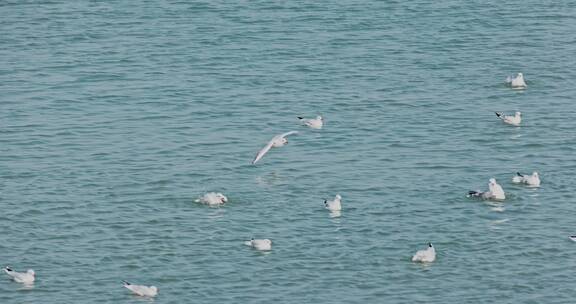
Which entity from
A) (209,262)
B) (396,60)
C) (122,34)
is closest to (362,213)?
(209,262)

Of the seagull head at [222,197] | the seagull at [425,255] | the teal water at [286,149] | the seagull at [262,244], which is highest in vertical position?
the seagull at [425,255]

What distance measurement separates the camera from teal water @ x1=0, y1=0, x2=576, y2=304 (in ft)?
166

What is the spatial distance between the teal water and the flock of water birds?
0.33 metres

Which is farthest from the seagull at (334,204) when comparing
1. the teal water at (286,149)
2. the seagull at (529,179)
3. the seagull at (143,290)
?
the seagull at (143,290)

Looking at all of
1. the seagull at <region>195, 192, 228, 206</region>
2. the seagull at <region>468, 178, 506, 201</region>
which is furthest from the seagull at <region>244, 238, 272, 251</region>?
the seagull at <region>468, 178, 506, 201</region>

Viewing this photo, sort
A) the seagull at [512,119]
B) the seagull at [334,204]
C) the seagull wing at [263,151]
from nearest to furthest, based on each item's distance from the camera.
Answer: the seagull at [334,204] < the seagull wing at [263,151] < the seagull at [512,119]

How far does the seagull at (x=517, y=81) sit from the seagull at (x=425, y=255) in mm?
21002

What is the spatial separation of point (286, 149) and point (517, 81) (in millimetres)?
12220

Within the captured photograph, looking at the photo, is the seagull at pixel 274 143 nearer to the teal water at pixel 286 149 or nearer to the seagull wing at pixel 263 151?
the seagull wing at pixel 263 151

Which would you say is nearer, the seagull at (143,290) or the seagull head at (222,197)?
the seagull at (143,290)

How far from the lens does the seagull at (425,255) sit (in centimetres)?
5062

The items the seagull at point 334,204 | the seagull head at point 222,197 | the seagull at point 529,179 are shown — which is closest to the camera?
the seagull at point 334,204

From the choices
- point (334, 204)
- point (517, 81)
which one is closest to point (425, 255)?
point (334, 204)

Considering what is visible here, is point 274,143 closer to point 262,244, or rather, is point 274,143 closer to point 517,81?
point 262,244
